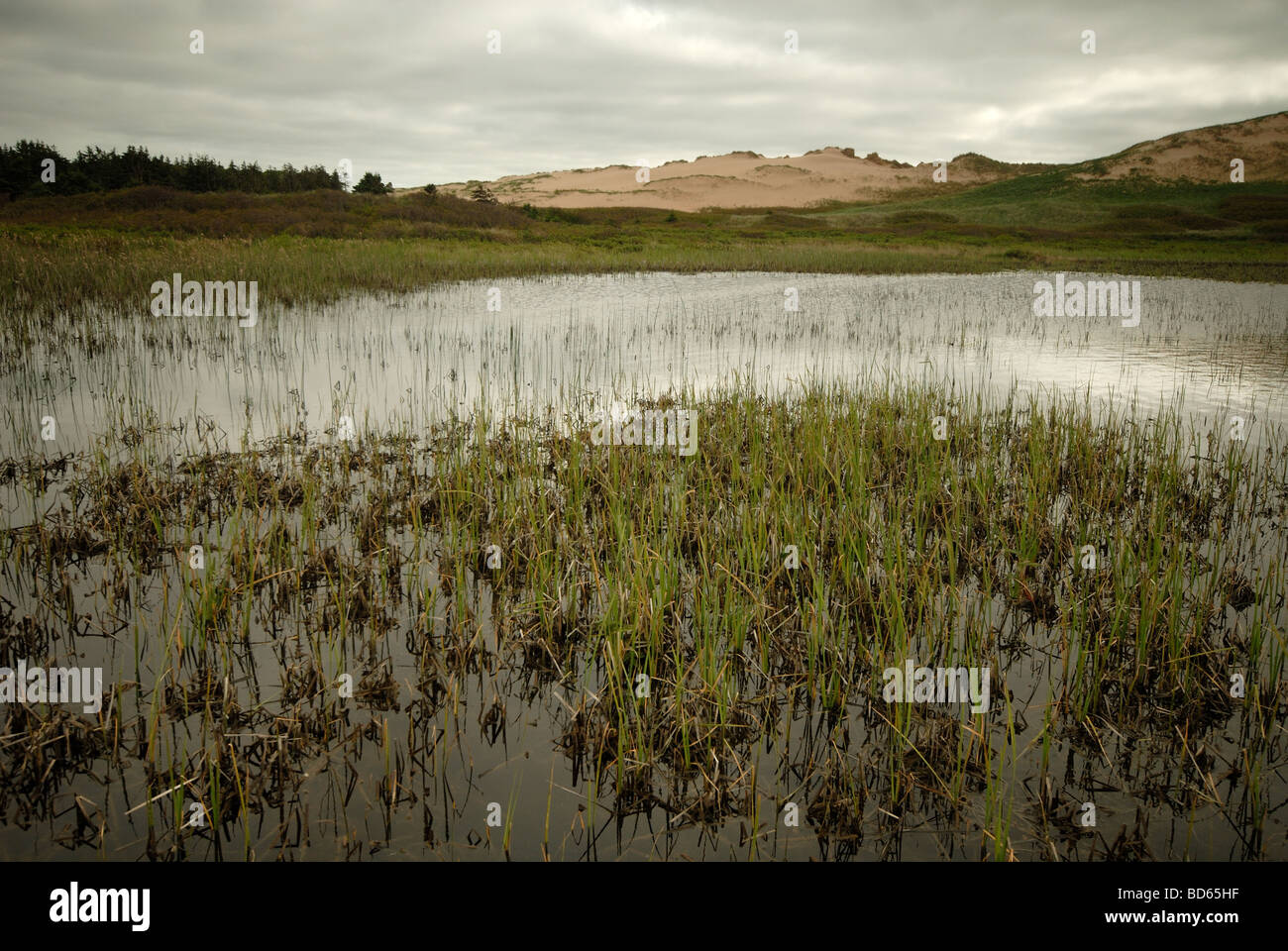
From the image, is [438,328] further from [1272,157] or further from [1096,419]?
[1272,157]

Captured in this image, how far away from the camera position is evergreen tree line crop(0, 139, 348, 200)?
5159cm

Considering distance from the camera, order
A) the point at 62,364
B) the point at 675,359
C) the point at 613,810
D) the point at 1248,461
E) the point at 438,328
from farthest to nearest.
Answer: the point at 438,328 < the point at 675,359 < the point at 62,364 < the point at 1248,461 < the point at 613,810

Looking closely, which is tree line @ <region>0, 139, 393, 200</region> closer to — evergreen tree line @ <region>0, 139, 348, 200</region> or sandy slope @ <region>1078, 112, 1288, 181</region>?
evergreen tree line @ <region>0, 139, 348, 200</region>

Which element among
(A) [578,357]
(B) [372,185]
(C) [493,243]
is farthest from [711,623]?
(B) [372,185]

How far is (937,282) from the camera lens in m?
25.7

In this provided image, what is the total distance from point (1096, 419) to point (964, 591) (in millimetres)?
5226

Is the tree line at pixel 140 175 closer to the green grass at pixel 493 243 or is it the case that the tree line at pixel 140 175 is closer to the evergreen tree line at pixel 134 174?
the evergreen tree line at pixel 134 174

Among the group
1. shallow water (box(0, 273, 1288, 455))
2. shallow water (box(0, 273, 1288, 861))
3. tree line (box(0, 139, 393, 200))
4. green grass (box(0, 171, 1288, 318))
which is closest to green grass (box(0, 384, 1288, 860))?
shallow water (box(0, 273, 1288, 861))

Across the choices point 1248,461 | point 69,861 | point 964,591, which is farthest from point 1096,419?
point 69,861

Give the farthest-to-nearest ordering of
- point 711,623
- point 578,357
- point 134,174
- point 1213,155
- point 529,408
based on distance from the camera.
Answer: point 1213,155
point 134,174
point 578,357
point 529,408
point 711,623

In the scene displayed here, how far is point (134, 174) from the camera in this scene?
186 feet

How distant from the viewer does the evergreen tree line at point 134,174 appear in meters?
51.6

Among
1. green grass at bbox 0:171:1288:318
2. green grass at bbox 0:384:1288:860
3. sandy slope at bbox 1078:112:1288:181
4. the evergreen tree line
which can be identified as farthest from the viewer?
sandy slope at bbox 1078:112:1288:181

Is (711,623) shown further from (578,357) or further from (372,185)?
(372,185)
